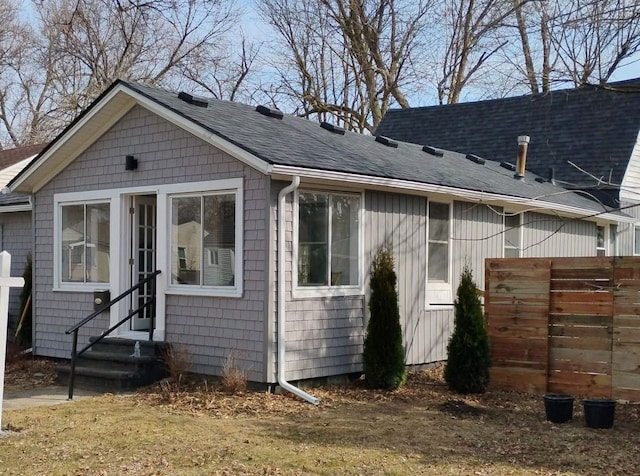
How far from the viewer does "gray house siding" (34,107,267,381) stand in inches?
380

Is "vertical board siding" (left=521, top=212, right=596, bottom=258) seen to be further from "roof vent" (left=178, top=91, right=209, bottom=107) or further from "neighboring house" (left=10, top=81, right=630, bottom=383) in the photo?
"roof vent" (left=178, top=91, right=209, bottom=107)

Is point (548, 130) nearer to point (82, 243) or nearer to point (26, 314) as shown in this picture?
point (82, 243)

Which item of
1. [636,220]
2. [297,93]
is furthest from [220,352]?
[297,93]

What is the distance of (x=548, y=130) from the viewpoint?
779 inches

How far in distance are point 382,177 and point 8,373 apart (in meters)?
6.16

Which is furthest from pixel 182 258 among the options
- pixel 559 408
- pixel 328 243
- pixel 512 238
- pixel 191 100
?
pixel 512 238

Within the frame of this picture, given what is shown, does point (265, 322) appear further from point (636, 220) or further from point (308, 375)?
point (636, 220)

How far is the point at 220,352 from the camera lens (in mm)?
10008

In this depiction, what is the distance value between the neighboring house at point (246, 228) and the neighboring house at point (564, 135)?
18.8ft

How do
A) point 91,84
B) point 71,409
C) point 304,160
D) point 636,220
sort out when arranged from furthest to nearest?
point 91,84, point 636,220, point 304,160, point 71,409

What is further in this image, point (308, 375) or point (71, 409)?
point (308, 375)

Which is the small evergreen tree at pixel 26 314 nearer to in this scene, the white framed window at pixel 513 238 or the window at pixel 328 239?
Answer: the window at pixel 328 239

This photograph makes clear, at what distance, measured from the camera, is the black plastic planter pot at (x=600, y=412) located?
7.96 m

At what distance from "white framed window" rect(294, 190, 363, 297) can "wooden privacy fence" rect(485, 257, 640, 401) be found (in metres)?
1.79
